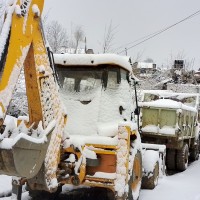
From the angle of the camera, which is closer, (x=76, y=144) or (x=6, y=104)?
(x=6, y=104)

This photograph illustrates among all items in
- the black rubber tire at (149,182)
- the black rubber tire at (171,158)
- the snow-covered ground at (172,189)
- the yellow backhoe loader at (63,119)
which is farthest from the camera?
the black rubber tire at (171,158)

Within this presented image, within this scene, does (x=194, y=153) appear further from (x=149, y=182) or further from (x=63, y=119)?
(x=63, y=119)

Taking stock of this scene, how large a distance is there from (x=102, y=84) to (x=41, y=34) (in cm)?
146

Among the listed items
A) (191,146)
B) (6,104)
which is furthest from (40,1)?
(191,146)

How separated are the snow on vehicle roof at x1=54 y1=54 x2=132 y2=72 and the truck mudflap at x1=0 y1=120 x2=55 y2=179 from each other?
67.4 inches

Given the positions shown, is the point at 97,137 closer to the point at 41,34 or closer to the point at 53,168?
the point at 53,168

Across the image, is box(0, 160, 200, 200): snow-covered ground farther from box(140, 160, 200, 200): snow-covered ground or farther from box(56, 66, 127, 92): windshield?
box(56, 66, 127, 92): windshield

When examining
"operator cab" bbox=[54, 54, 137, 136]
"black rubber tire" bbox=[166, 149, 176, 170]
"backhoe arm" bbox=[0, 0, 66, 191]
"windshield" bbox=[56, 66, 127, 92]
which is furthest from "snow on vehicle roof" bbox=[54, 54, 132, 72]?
"black rubber tire" bbox=[166, 149, 176, 170]

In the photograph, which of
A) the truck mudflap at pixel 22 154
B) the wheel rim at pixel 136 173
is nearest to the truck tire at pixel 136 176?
the wheel rim at pixel 136 173

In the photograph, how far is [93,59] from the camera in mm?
5477

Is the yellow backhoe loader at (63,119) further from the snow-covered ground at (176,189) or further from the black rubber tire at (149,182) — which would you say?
the black rubber tire at (149,182)

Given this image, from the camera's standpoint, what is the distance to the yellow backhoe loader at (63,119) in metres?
3.81

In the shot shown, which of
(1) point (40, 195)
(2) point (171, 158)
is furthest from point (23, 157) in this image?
(2) point (171, 158)

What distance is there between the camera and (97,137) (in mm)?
5125
